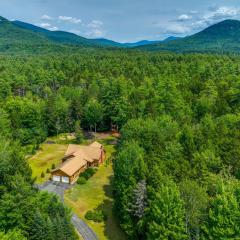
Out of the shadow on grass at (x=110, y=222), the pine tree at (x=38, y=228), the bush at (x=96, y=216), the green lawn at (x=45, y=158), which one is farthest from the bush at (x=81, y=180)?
the pine tree at (x=38, y=228)

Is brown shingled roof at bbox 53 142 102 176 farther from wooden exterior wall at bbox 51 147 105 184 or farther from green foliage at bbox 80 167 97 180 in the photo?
green foliage at bbox 80 167 97 180

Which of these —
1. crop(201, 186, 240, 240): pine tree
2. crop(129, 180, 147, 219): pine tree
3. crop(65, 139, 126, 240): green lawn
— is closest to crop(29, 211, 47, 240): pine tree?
crop(65, 139, 126, 240): green lawn

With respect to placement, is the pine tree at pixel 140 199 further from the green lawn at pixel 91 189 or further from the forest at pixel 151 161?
the green lawn at pixel 91 189

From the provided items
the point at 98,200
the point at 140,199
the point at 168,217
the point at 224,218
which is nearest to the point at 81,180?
the point at 98,200

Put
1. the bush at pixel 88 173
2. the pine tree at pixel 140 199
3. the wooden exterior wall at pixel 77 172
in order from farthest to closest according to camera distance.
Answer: the bush at pixel 88 173
the wooden exterior wall at pixel 77 172
the pine tree at pixel 140 199

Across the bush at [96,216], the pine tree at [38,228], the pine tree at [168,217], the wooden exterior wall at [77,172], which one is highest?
the pine tree at [168,217]

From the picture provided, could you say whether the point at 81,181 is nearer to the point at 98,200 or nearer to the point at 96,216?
the point at 98,200

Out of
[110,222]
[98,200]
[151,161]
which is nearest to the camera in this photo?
[151,161]
